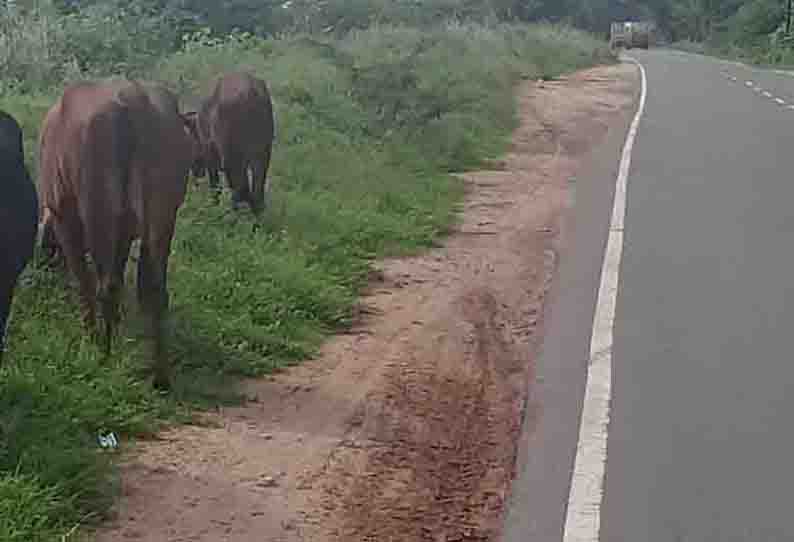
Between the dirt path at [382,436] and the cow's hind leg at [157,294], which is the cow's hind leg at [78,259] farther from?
the dirt path at [382,436]

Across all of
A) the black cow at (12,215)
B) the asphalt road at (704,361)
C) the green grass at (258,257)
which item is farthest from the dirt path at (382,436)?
the black cow at (12,215)

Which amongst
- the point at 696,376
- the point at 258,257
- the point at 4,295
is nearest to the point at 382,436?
the point at 4,295

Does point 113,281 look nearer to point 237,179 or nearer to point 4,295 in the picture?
point 4,295

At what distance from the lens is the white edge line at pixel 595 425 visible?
6070 mm

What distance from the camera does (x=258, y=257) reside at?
10727 mm

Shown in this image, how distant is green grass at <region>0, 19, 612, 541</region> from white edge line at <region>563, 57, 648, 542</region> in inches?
71.2

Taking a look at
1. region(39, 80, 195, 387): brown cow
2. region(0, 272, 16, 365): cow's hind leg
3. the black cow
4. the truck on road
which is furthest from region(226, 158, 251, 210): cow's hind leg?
the truck on road

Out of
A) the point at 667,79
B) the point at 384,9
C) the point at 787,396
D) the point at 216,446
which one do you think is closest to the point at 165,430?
the point at 216,446

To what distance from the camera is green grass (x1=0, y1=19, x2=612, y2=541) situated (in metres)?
6.41

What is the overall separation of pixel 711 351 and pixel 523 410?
5.65ft

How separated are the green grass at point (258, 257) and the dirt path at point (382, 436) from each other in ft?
0.81

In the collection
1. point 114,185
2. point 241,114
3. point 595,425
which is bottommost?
point 595,425

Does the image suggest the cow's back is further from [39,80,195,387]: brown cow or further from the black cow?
the black cow

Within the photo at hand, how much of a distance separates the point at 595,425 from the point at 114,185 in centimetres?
A: 281
